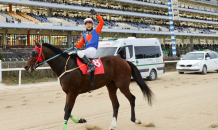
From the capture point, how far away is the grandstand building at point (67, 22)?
1411 inches

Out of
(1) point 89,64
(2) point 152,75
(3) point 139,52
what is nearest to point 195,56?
(2) point 152,75

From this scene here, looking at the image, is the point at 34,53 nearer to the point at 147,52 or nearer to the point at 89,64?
the point at 89,64

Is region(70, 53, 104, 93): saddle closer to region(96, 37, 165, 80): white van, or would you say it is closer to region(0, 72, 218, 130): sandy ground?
region(0, 72, 218, 130): sandy ground

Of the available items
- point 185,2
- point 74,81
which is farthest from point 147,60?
point 185,2

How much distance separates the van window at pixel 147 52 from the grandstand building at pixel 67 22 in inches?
506

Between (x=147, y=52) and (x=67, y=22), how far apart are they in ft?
93.7

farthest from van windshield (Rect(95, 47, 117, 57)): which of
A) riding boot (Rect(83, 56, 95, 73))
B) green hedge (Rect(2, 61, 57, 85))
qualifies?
riding boot (Rect(83, 56, 95, 73))

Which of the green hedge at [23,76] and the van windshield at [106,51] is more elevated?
the van windshield at [106,51]

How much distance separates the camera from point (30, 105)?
808 cm

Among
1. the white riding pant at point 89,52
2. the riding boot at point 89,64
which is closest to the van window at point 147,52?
the white riding pant at point 89,52

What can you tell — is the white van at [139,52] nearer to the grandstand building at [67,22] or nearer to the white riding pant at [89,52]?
the white riding pant at [89,52]

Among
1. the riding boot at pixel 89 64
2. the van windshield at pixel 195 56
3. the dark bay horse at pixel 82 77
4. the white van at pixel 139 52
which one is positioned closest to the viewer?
the dark bay horse at pixel 82 77

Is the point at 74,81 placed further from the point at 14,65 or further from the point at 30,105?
the point at 14,65

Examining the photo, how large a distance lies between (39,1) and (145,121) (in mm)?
36272
